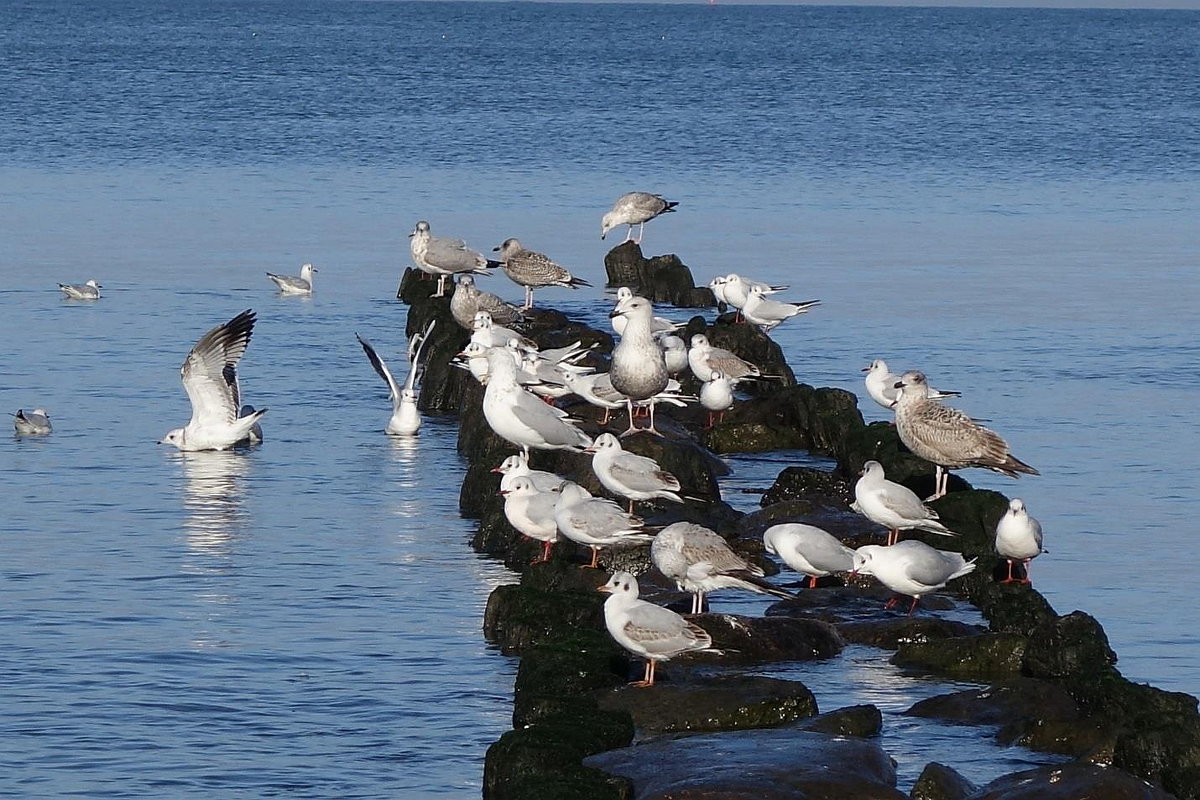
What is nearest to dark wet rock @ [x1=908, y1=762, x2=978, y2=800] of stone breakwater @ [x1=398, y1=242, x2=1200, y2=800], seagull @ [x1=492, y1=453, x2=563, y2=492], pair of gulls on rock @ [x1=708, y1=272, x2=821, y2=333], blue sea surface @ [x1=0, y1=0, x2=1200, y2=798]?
stone breakwater @ [x1=398, y1=242, x2=1200, y2=800]

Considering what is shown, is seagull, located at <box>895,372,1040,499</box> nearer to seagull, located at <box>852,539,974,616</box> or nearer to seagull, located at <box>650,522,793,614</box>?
seagull, located at <box>852,539,974,616</box>

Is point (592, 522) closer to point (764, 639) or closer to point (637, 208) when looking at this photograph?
point (764, 639)

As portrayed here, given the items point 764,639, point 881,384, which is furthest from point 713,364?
point 764,639

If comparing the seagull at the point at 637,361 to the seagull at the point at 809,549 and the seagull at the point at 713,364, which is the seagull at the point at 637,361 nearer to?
the seagull at the point at 713,364

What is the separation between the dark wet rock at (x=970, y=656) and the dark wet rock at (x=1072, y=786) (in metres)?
2.47

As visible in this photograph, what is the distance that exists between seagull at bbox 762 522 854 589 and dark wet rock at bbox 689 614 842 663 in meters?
0.81

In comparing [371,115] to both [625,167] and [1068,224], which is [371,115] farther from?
[1068,224]

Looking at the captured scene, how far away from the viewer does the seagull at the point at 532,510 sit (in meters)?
13.5

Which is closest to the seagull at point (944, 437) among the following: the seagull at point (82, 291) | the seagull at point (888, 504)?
the seagull at point (888, 504)

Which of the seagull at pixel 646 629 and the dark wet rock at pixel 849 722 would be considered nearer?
the dark wet rock at pixel 849 722

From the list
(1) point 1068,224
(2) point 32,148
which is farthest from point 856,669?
(2) point 32,148

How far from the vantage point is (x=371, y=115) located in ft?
207

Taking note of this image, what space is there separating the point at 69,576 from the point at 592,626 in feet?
15.0

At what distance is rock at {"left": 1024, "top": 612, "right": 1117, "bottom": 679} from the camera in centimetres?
1137
